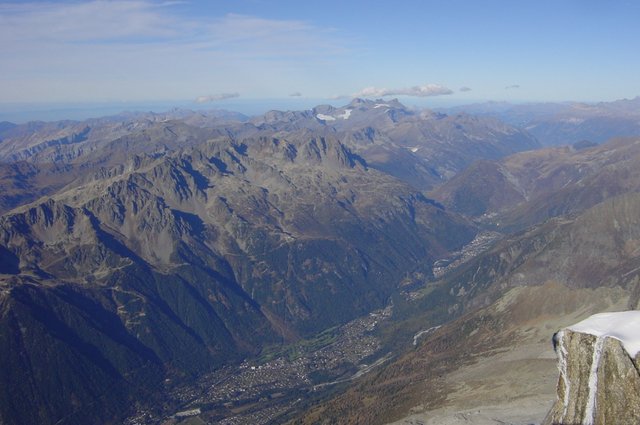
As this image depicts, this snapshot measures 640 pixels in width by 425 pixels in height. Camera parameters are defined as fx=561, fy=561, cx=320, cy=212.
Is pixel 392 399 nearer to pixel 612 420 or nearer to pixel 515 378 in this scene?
pixel 515 378

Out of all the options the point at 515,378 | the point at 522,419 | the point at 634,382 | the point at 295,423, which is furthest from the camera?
the point at 295,423

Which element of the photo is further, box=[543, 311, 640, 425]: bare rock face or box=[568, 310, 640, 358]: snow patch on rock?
box=[568, 310, 640, 358]: snow patch on rock

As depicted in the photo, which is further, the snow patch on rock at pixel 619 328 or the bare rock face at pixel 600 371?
the snow patch on rock at pixel 619 328

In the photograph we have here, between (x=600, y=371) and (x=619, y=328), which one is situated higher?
(x=619, y=328)

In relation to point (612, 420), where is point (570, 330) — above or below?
above

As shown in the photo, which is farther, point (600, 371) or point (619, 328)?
point (619, 328)

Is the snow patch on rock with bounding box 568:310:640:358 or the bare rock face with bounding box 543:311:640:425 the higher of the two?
the snow patch on rock with bounding box 568:310:640:358

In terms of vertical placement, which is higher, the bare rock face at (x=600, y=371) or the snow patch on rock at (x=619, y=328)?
the snow patch on rock at (x=619, y=328)

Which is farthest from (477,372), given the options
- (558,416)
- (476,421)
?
(558,416)
